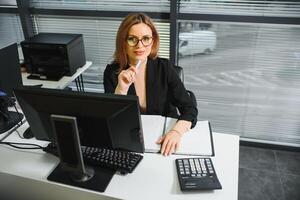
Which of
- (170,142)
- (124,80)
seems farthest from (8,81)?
(170,142)

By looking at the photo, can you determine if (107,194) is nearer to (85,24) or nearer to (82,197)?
(82,197)

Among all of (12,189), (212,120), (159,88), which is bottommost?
(212,120)

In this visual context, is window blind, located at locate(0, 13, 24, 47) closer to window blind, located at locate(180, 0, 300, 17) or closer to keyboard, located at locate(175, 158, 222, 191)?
window blind, located at locate(180, 0, 300, 17)

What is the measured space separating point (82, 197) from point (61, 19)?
2.06 metres

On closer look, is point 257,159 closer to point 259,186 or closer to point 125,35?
point 259,186

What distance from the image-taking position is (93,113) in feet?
3.42

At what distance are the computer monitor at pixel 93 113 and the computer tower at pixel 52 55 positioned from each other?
1.25 meters

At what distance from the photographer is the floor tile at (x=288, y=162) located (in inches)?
90.8

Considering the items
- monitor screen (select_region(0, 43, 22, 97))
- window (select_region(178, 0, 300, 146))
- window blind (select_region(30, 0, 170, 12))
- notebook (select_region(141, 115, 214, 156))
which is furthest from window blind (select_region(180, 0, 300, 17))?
monitor screen (select_region(0, 43, 22, 97))

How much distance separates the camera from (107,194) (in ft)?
3.58

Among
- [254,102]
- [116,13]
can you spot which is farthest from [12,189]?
[254,102]

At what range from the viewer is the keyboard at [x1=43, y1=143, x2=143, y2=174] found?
1.20 metres

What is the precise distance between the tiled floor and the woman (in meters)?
0.90

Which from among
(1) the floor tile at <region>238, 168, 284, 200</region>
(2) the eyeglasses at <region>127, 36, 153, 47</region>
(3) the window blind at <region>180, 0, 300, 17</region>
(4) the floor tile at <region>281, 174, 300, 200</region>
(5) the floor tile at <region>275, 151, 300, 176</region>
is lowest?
(4) the floor tile at <region>281, 174, 300, 200</region>
